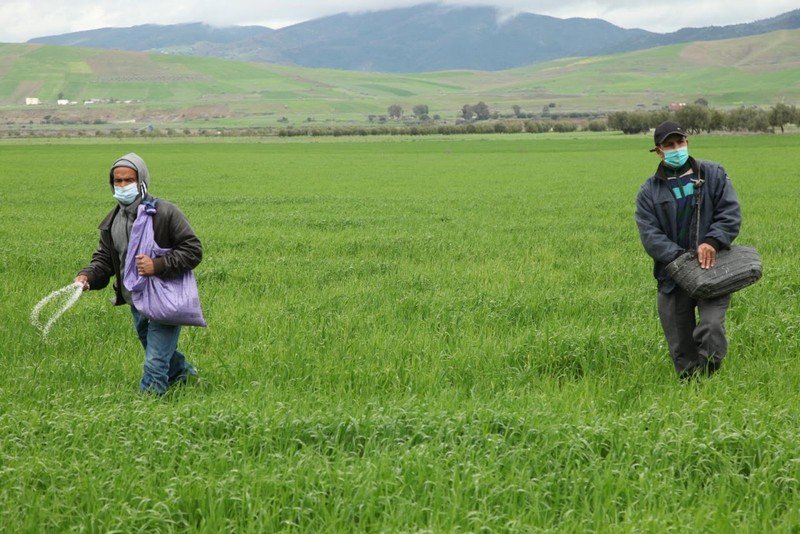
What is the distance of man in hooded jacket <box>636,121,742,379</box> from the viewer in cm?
739

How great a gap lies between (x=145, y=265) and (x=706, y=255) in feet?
15.7

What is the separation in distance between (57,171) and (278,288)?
39.6 m

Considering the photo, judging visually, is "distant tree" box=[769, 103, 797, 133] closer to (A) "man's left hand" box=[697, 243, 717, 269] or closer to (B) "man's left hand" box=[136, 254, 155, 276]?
(A) "man's left hand" box=[697, 243, 717, 269]

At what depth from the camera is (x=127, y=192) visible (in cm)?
695

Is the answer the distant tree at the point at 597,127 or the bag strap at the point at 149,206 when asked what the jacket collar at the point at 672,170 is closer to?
the bag strap at the point at 149,206

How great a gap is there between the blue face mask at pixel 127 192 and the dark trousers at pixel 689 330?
487 centimetres

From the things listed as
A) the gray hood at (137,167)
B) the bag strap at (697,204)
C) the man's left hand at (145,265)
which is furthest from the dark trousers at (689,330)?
the gray hood at (137,167)

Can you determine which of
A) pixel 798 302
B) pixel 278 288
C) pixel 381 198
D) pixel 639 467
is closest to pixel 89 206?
pixel 381 198

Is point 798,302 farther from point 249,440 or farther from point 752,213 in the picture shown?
point 752,213

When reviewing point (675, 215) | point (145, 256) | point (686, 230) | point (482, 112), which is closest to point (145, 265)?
point (145, 256)

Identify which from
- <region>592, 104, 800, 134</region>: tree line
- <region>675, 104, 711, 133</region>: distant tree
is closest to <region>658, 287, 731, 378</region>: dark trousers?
<region>592, 104, 800, 134</region>: tree line

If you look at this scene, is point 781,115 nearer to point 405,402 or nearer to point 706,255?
point 706,255

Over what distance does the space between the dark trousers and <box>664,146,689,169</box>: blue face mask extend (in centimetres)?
116

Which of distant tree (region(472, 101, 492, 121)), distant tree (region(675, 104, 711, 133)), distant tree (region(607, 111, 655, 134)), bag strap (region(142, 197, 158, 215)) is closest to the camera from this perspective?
bag strap (region(142, 197, 158, 215))
